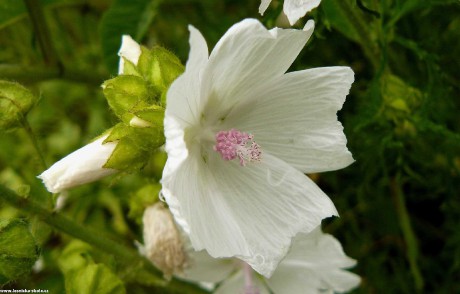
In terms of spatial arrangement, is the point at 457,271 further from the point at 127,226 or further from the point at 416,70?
the point at 127,226

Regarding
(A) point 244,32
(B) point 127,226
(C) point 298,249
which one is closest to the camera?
(A) point 244,32

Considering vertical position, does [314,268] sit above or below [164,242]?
below

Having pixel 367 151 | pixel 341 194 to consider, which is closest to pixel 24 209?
pixel 367 151

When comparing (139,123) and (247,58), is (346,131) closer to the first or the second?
(247,58)

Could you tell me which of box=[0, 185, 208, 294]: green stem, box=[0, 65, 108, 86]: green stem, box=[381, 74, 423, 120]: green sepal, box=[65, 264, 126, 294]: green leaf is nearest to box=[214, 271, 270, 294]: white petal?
box=[0, 185, 208, 294]: green stem

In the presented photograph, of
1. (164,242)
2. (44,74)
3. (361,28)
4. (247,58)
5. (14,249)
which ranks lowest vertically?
(164,242)

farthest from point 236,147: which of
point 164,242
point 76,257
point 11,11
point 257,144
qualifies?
point 11,11

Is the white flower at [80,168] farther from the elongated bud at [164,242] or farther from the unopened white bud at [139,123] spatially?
the elongated bud at [164,242]

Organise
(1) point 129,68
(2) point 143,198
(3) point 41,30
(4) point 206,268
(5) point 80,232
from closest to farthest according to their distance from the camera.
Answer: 1. (1) point 129,68
2. (5) point 80,232
3. (2) point 143,198
4. (4) point 206,268
5. (3) point 41,30
